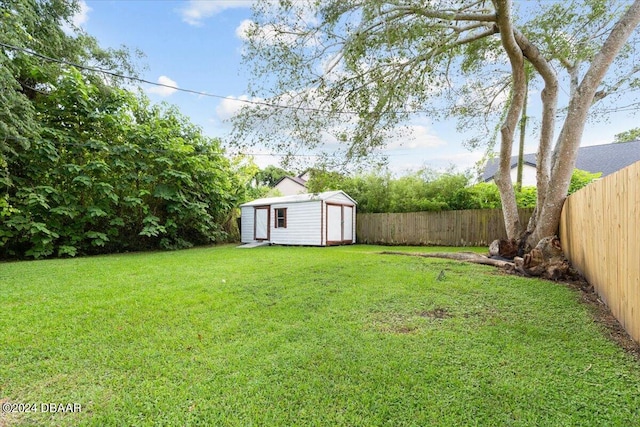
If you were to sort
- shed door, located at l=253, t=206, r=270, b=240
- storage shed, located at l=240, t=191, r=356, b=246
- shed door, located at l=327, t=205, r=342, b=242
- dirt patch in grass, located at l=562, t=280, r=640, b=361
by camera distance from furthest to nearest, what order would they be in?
1. shed door, located at l=253, t=206, r=270, b=240
2. shed door, located at l=327, t=205, r=342, b=242
3. storage shed, located at l=240, t=191, r=356, b=246
4. dirt patch in grass, located at l=562, t=280, r=640, b=361

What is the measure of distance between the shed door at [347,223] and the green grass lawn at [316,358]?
8235 mm

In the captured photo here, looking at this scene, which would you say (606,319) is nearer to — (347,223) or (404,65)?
(404,65)

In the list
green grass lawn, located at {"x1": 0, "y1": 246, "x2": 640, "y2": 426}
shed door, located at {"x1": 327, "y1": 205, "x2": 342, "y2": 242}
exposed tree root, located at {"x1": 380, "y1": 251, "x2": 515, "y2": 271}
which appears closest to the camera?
green grass lawn, located at {"x1": 0, "y1": 246, "x2": 640, "y2": 426}

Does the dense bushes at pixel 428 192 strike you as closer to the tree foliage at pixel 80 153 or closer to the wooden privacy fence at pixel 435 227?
the wooden privacy fence at pixel 435 227

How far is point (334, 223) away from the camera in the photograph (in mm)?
11727

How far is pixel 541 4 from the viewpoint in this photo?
6457 millimetres

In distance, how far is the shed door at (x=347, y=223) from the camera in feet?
40.4

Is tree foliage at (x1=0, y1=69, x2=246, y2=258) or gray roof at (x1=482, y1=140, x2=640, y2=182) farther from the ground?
gray roof at (x1=482, y1=140, x2=640, y2=182)

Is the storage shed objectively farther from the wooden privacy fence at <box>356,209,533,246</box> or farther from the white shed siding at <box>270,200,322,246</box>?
the wooden privacy fence at <box>356,209,533,246</box>

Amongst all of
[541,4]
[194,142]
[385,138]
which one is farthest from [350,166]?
[194,142]

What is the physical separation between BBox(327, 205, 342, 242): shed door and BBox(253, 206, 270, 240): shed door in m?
2.89

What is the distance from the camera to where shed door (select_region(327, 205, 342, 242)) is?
1143cm

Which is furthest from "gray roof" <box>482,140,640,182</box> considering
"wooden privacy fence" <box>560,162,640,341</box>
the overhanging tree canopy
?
"wooden privacy fence" <box>560,162,640,341</box>

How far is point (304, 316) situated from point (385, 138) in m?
4.05
